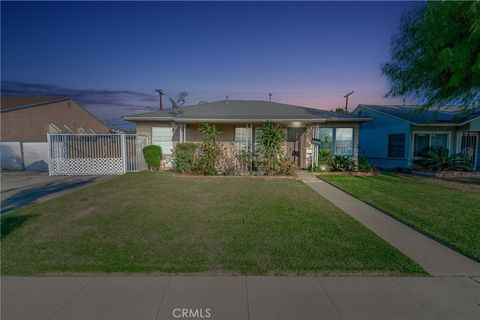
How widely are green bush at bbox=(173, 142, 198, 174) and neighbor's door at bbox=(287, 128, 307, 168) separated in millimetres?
5638

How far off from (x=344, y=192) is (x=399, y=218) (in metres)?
2.89

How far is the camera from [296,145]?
46.4 ft

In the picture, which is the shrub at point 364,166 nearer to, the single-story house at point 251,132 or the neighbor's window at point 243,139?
the single-story house at point 251,132

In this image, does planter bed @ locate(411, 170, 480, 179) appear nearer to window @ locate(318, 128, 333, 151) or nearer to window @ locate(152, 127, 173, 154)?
window @ locate(318, 128, 333, 151)

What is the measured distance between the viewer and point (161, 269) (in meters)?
3.15

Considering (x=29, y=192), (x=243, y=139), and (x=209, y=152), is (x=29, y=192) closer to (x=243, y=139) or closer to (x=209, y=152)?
(x=209, y=152)

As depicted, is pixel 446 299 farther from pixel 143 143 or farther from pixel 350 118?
pixel 143 143

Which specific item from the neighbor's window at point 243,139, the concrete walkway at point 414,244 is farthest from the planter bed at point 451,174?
the neighbor's window at point 243,139

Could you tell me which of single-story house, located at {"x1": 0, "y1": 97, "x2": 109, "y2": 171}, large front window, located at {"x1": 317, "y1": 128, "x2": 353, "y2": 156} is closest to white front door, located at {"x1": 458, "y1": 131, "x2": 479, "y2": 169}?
large front window, located at {"x1": 317, "y1": 128, "x2": 353, "y2": 156}

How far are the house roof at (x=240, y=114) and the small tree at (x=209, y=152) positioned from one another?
1.28 meters

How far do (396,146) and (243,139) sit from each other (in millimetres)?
10066

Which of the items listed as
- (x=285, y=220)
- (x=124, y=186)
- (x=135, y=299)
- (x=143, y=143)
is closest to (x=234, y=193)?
(x=285, y=220)

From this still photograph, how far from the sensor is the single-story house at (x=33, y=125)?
1466 centimetres

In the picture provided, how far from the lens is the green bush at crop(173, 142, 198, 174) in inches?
458
